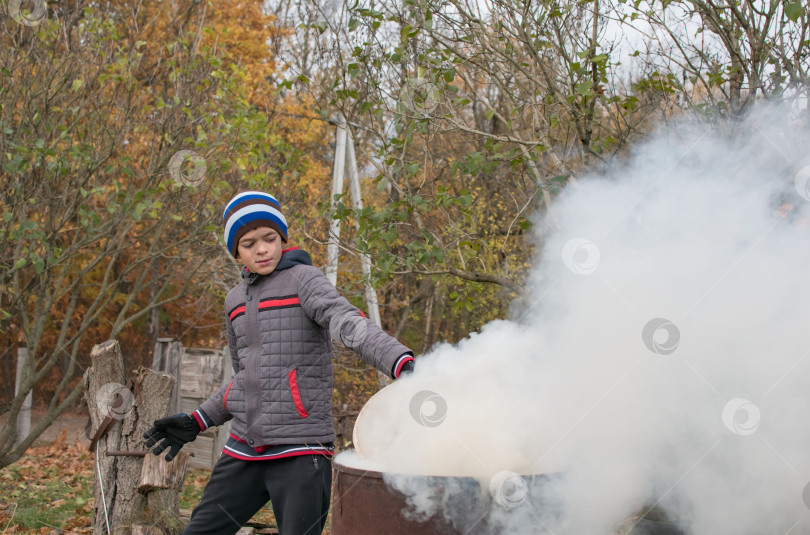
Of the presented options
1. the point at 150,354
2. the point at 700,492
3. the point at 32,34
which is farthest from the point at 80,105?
the point at 150,354

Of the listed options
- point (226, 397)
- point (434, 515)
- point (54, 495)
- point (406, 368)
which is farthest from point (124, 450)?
point (54, 495)

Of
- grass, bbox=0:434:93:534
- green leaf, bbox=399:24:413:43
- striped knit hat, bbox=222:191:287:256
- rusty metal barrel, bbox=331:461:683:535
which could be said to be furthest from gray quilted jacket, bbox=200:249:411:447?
grass, bbox=0:434:93:534

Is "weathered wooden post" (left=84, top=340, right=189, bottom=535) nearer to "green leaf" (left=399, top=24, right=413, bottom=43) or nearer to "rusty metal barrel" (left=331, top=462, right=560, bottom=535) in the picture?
"rusty metal barrel" (left=331, top=462, right=560, bottom=535)

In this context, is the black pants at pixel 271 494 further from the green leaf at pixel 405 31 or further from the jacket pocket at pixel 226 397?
the green leaf at pixel 405 31

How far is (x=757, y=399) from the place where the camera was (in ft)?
10.6

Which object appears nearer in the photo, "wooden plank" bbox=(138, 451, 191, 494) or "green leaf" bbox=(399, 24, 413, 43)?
"wooden plank" bbox=(138, 451, 191, 494)

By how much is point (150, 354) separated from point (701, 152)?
14.6m

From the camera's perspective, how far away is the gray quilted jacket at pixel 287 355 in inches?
101

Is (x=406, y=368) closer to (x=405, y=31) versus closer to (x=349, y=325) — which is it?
(x=349, y=325)

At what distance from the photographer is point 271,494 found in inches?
103

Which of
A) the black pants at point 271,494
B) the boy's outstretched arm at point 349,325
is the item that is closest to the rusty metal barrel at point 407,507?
the black pants at point 271,494

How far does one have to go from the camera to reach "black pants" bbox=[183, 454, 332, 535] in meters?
2.54

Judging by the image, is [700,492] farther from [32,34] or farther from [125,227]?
[32,34]

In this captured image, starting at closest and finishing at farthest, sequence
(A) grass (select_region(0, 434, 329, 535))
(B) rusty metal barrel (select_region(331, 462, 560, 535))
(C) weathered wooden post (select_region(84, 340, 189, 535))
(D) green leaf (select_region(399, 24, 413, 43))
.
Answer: (B) rusty metal barrel (select_region(331, 462, 560, 535))
(C) weathered wooden post (select_region(84, 340, 189, 535))
(D) green leaf (select_region(399, 24, 413, 43))
(A) grass (select_region(0, 434, 329, 535))
